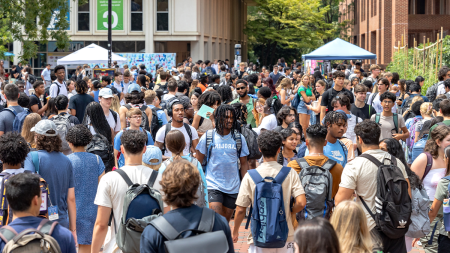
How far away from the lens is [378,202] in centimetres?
488

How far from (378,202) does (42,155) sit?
320 cm

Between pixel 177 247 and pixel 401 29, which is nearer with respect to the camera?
pixel 177 247

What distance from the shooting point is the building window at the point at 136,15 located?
37062 mm

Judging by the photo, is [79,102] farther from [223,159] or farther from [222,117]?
[223,159]

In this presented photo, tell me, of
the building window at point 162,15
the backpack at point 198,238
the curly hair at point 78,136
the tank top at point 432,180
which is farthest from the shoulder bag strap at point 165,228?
the building window at point 162,15

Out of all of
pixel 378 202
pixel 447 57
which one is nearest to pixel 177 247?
pixel 378 202

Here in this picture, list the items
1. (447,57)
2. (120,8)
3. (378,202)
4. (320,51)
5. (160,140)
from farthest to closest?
(120,8)
(447,57)
(320,51)
(160,140)
(378,202)

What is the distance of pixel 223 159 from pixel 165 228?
9.83 ft

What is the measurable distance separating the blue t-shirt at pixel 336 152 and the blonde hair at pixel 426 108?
3017 mm

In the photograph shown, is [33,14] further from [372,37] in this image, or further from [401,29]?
[372,37]

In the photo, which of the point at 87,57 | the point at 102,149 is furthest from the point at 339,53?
the point at 102,149

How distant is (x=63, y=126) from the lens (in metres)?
7.38

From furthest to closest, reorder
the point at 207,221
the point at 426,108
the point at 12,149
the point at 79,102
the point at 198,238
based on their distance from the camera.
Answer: the point at 79,102
the point at 426,108
the point at 12,149
the point at 207,221
the point at 198,238

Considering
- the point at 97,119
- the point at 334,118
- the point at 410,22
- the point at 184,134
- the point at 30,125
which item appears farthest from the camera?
the point at 410,22
